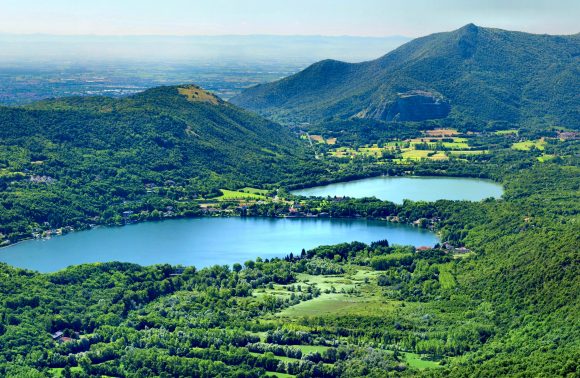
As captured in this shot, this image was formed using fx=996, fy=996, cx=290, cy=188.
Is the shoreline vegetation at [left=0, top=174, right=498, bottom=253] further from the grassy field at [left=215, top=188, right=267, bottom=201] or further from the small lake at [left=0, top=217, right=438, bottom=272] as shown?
the small lake at [left=0, top=217, right=438, bottom=272]

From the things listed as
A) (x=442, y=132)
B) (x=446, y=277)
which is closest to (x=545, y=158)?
(x=442, y=132)

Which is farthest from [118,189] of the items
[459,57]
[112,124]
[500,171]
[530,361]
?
[459,57]

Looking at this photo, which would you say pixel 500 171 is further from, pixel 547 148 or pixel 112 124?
pixel 112 124

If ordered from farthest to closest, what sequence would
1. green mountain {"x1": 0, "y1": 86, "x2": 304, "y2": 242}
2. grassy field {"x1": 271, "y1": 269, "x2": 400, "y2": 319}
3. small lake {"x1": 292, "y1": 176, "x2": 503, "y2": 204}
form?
small lake {"x1": 292, "y1": 176, "x2": 503, "y2": 204}
green mountain {"x1": 0, "y1": 86, "x2": 304, "y2": 242}
grassy field {"x1": 271, "y1": 269, "x2": 400, "y2": 319}

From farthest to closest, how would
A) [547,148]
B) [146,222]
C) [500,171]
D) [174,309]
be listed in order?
1. [547,148]
2. [500,171]
3. [146,222]
4. [174,309]

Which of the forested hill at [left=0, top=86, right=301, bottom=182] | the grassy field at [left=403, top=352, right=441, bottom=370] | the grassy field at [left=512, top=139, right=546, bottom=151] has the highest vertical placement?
the forested hill at [left=0, top=86, right=301, bottom=182]

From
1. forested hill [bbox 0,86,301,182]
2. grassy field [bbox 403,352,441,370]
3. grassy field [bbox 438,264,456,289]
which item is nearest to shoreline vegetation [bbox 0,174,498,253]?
forested hill [bbox 0,86,301,182]
